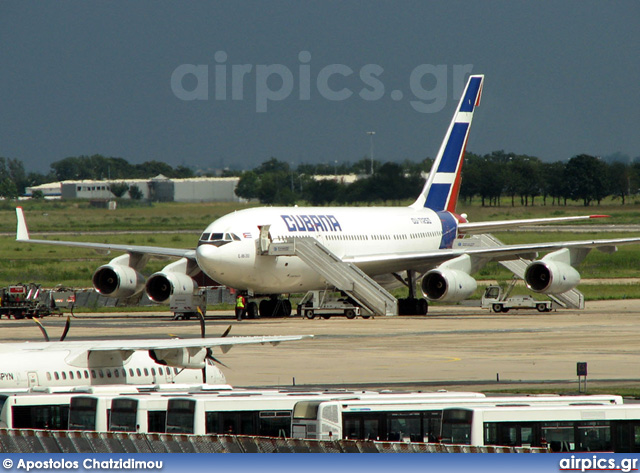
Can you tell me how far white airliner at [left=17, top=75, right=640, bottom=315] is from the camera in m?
46.1

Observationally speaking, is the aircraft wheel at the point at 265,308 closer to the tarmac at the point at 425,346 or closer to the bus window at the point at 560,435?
the tarmac at the point at 425,346

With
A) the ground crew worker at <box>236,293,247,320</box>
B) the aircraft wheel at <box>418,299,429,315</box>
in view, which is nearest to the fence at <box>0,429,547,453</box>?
the ground crew worker at <box>236,293,247,320</box>

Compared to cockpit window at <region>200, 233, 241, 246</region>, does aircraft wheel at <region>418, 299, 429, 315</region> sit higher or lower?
lower

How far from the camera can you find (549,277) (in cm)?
4800

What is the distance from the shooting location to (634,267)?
252 feet

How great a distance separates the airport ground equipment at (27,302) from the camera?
165 feet

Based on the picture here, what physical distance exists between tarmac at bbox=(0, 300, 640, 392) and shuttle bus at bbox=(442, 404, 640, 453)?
30.7ft

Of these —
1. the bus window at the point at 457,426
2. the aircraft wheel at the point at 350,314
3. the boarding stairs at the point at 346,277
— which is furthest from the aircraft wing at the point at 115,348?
the aircraft wheel at the point at 350,314

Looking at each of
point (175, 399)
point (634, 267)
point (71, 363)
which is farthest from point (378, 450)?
point (634, 267)

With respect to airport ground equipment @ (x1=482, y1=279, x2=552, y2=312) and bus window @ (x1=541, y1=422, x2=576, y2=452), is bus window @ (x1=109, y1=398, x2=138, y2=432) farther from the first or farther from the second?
airport ground equipment @ (x1=482, y1=279, x2=552, y2=312)

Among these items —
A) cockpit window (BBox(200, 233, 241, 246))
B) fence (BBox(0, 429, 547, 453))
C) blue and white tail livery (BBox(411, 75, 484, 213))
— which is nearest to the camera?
fence (BBox(0, 429, 547, 453))

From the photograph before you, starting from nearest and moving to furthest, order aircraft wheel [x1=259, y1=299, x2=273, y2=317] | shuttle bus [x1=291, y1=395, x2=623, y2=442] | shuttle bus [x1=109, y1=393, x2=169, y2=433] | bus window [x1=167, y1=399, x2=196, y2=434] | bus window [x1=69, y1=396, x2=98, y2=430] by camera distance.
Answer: shuttle bus [x1=291, y1=395, x2=623, y2=442] < bus window [x1=167, y1=399, x2=196, y2=434] < shuttle bus [x1=109, y1=393, x2=169, y2=433] < bus window [x1=69, y1=396, x2=98, y2=430] < aircraft wheel [x1=259, y1=299, x2=273, y2=317]

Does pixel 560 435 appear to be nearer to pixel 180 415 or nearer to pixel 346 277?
pixel 180 415

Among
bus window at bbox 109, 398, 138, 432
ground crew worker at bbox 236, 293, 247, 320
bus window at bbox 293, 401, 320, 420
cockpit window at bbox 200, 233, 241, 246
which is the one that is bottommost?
ground crew worker at bbox 236, 293, 247, 320
